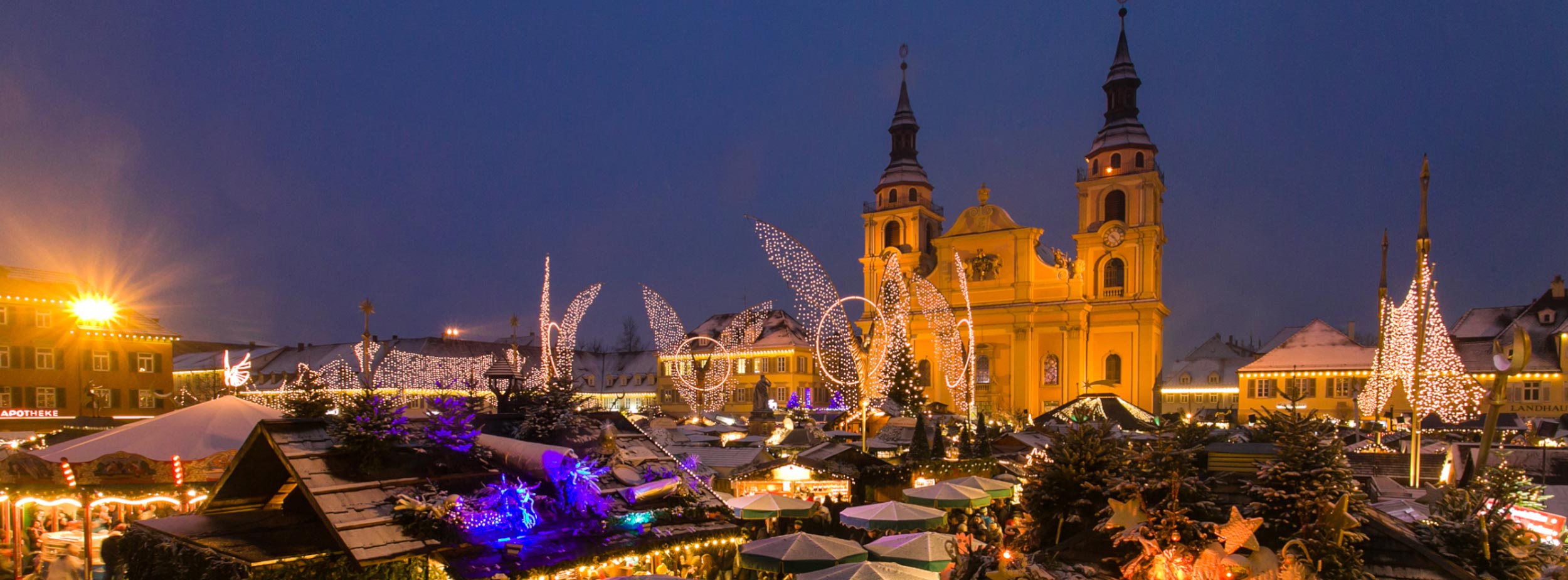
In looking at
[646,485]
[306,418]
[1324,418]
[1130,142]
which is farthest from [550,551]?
[1130,142]

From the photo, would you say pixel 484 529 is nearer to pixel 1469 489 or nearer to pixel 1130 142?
pixel 1469 489

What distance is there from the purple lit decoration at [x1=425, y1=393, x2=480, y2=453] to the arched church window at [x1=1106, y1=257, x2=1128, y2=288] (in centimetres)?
5739

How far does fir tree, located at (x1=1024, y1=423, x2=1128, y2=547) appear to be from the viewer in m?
7.52

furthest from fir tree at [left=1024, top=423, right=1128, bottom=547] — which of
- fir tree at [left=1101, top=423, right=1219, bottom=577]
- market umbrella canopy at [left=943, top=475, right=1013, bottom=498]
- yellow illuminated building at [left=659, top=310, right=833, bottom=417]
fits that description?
yellow illuminated building at [left=659, top=310, right=833, bottom=417]

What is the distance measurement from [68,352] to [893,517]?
39859 mm

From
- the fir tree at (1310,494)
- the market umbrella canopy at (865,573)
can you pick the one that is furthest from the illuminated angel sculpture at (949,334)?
the fir tree at (1310,494)

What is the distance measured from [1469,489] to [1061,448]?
11.5 ft

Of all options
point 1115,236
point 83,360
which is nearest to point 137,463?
point 83,360

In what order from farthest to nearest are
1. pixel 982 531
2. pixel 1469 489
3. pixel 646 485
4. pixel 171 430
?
pixel 982 531 → pixel 171 430 → pixel 646 485 → pixel 1469 489

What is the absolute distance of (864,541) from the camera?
1705 centimetres

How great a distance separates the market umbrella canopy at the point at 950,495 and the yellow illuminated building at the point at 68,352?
31.3m

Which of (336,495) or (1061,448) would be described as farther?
(1061,448)

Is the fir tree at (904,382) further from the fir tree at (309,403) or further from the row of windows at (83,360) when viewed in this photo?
the fir tree at (309,403)

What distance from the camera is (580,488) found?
785cm
